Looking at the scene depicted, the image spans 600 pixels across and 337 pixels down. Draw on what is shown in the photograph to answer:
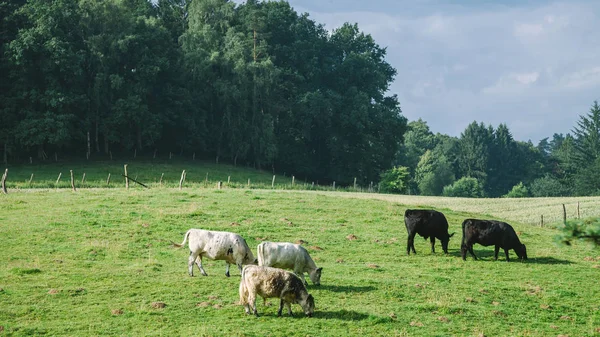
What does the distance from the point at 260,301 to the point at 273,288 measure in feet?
6.75

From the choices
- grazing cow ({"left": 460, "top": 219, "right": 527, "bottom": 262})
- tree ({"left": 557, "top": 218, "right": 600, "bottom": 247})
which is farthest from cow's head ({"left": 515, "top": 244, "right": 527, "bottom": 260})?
tree ({"left": 557, "top": 218, "right": 600, "bottom": 247})

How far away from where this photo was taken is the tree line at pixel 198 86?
73.2 metres

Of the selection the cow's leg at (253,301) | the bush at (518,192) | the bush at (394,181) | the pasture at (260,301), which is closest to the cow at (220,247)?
the pasture at (260,301)

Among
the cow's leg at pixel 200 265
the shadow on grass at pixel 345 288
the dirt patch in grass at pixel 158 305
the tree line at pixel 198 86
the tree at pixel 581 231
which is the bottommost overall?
the dirt patch in grass at pixel 158 305

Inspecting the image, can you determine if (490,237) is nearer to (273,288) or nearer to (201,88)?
(273,288)

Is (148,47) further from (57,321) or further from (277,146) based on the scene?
(57,321)

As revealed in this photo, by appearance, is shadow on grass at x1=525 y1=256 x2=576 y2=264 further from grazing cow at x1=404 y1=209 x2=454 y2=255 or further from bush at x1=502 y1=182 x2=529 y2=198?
bush at x1=502 y1=182 x2=529 y2=198

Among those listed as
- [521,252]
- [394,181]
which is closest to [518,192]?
[394,181]

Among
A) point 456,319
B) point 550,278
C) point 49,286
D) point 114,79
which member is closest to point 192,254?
point 49,286

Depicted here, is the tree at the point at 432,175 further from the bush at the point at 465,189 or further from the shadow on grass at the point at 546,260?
the shadow on grass at the point at 546,260

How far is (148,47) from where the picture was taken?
3137 inches

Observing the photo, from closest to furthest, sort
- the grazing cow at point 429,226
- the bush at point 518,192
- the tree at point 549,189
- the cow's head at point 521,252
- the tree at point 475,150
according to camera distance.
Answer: the cow's head at point 521,252, the grazing cow at point 429,226, the tree at point 549,189, the bush at point 518,192, the tree at point 475,150

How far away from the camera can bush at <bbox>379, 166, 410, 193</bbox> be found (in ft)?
313

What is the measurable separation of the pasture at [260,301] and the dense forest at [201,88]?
3797 cm
